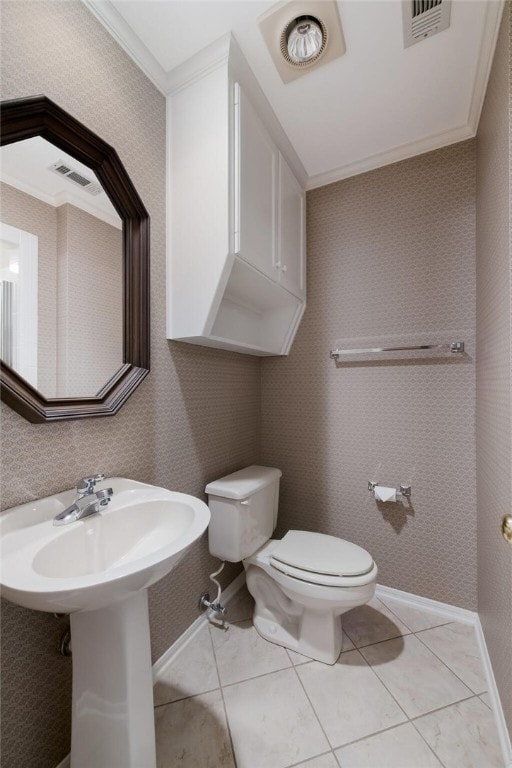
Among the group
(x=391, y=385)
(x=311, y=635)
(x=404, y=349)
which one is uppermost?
(x=404, y=349)

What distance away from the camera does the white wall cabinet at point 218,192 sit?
1.22m

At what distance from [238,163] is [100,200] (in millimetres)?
546

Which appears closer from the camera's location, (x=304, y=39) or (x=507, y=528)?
(x=507, y=528)

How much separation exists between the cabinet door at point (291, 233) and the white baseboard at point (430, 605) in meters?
1.78

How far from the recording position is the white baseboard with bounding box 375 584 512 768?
40.8 inches

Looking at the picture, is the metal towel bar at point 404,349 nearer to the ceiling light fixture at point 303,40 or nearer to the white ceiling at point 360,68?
the white ceiling at point 360,68

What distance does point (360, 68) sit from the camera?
1278 mm

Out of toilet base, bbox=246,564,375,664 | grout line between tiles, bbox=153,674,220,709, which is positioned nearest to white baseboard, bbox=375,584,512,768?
toilet base, bbox=246,564,375,664

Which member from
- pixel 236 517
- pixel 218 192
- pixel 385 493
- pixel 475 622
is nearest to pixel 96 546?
pixel 236 517

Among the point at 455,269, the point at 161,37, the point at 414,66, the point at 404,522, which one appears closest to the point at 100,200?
the point at 161,37

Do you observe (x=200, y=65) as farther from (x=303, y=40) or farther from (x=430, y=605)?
(x=430, y=605)

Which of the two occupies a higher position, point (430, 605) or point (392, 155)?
point (392, 155)

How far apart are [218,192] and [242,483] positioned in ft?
4.20

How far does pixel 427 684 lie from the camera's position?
1263 millimetres
